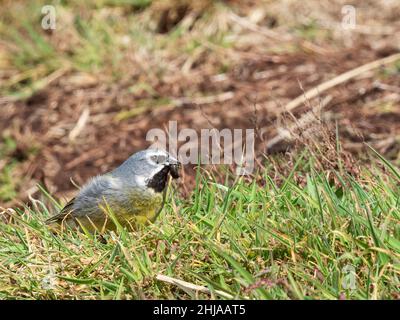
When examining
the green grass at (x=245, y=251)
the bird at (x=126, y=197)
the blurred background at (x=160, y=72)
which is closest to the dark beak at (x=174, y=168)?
the bird at (x=126, y=197)

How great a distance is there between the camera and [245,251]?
4.15 meters

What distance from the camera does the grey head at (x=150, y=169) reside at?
4.86 m

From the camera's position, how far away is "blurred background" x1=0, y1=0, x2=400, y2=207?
818 centimetres

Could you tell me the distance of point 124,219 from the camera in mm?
4766

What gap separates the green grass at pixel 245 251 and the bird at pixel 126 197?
0.12 metres

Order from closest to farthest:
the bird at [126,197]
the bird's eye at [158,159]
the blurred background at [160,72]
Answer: the bird at [126,197] < the bird's eye at [158,159] < the blurred background at [160,72]

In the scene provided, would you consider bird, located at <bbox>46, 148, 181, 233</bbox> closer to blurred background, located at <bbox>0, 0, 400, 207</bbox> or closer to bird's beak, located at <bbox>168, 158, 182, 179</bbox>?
bird's beak, located at <bbox>168, 158, 182, 179</bbox>

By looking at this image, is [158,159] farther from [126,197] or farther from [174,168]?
[126,197]

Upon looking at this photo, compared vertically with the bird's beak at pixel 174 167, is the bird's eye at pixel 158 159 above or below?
above

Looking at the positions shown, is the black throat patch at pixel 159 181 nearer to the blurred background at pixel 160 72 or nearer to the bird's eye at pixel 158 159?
the bird's eye at pixel 158 159

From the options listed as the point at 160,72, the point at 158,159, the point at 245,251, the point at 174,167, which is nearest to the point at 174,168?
the point at 174,167

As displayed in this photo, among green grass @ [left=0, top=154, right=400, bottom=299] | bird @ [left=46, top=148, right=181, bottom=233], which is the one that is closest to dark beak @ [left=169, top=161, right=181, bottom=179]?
bird @ [left=46, top=148, right=181, bottom=233]

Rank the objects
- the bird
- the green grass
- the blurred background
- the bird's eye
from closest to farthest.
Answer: the green grass, the bird, the bird's eye, the blurred background
